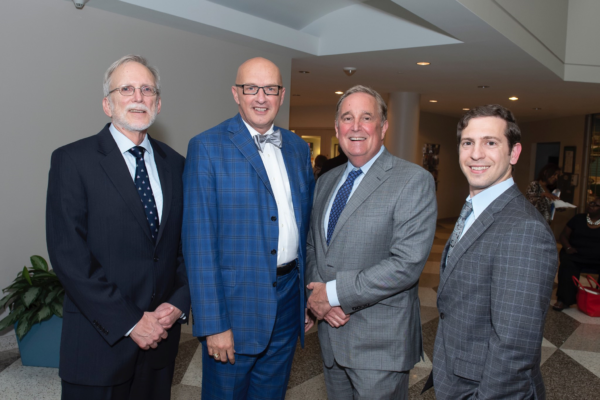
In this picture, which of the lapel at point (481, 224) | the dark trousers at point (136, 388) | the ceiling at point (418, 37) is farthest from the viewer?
the ceiling at point (418, 37)

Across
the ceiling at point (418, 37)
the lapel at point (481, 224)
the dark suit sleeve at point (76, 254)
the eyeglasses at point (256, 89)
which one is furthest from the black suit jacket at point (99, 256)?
the ceiling at point (418, 37)

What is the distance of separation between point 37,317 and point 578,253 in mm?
5953

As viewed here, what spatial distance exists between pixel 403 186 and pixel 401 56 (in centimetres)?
464

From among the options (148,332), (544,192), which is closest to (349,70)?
(544,192)

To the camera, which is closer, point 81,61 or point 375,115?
point 375,115

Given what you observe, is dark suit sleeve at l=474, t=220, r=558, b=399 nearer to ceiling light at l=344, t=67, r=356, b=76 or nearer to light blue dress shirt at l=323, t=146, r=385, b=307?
light blue dress shirt at l=323, t=146, r=385, b=307

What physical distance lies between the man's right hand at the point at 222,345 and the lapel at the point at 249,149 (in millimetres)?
665

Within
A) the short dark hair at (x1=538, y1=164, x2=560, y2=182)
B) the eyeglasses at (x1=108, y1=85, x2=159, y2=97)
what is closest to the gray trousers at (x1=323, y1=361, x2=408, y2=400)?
the eyeglasses at (x1=108, y1=85, x2=159, y2=97)

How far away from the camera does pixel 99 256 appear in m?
1.86

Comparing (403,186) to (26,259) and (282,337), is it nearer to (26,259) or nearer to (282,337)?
(282,337)

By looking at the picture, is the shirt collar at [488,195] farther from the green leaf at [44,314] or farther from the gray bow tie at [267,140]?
the green leaf at [44,314]

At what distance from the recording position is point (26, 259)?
3.99 m

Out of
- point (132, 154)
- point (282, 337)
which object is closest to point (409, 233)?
point (282, 337)

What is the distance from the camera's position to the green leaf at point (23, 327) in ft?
11.0
